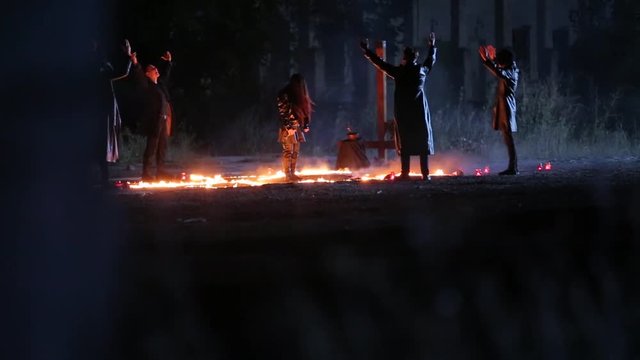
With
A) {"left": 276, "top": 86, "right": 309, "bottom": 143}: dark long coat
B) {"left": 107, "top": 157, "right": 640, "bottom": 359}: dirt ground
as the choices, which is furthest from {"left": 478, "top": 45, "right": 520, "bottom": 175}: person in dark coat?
{"left": 107, "top": 157, "right": 640, "bottom": 359}: dirt ground

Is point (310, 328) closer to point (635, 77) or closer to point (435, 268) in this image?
point (435, 268)

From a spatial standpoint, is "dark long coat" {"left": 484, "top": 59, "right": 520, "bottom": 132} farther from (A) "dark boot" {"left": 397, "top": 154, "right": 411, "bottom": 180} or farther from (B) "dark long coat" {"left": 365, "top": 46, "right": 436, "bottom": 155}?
(A) "dark boot" {"left": 397, "top": 154, "right": 411, "bottom": 180}

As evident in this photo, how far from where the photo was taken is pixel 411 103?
57.6ft

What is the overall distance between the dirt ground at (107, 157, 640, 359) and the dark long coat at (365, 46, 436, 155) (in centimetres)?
277

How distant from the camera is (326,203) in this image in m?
14.2

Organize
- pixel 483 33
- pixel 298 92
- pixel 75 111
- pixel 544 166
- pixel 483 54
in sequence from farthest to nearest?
pixel 483 33, pixel 544 166, pixel 483 54, pixel 298 92, pixel 75 111

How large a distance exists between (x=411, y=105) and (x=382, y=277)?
30.1 feet

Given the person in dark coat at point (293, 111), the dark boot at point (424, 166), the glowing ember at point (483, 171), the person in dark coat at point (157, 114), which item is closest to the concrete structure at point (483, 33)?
the glowing ember at point (483, 171)

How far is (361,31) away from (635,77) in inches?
341

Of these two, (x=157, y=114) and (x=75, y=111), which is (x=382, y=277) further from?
(x=157, y=114)

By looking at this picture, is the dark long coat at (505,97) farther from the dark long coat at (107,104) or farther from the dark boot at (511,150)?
the dark long coat at (107,104)

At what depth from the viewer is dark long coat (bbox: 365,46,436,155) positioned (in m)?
17.4

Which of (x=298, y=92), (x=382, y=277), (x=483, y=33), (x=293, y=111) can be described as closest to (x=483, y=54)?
(x=298, y=92)

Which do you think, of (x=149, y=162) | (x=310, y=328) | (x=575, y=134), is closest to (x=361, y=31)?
(x=575, y=134)
